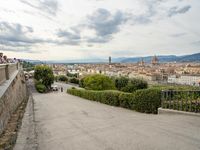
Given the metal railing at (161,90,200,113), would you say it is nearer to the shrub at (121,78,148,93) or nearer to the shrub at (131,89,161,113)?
the shrub at (131,89,161,113)

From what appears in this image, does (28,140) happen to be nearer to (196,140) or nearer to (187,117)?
(196,140)

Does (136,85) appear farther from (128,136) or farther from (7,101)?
(128,136)

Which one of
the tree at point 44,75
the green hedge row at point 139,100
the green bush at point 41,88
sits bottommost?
the green bush at point 41,88

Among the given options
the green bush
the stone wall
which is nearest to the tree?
the green bush

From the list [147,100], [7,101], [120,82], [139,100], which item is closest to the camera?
[7,101]

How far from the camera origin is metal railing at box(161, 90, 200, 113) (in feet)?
31.3

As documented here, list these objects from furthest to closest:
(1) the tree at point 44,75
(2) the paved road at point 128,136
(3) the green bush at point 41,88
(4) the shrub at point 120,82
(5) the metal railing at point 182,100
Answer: (1) the tree at point 44,75 → (3) the green bush at point 41,88 → (4) the shrub at point 120,82 → (5) the metal railing at point 182,100 → (2) the paved road at point 128,136

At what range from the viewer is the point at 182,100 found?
33.5 ft

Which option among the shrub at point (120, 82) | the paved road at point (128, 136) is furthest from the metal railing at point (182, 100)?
the shrub at point (120, 82)

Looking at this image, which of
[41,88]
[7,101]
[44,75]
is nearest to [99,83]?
[41,88]

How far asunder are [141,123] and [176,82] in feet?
58.8

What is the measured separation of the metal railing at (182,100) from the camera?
955 centimetres

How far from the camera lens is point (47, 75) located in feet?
204

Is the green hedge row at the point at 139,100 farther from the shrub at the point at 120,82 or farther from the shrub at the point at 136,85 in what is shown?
the shrub at the point at 120,82
